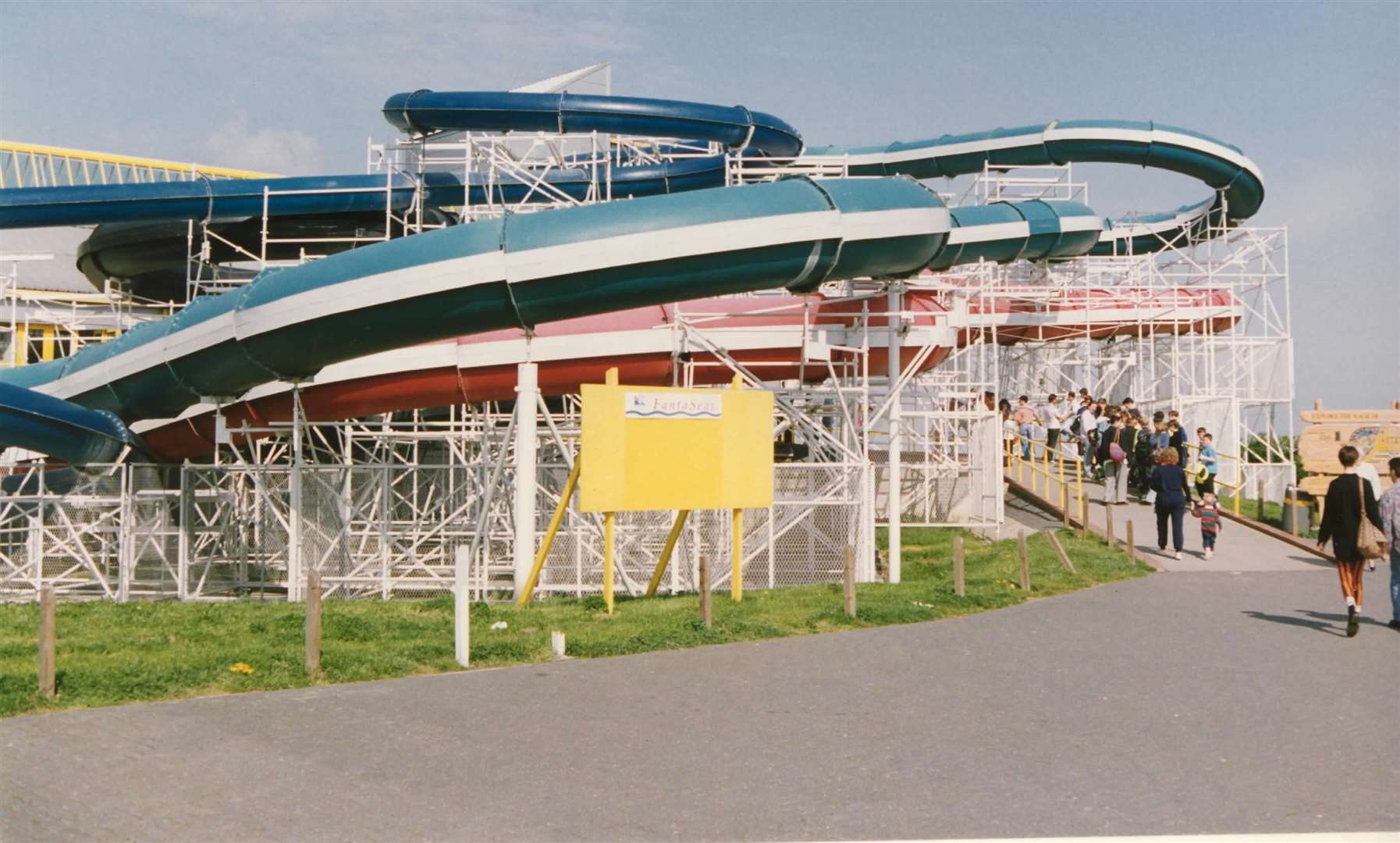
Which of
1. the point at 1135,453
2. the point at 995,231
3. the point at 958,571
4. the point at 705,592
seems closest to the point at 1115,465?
the point at 1135,453

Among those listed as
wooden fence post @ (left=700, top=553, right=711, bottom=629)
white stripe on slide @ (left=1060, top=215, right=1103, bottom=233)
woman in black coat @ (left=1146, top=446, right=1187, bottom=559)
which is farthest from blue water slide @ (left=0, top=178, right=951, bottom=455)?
white stripe on slide @ (left=1060, top=215, right=1103, bottom=233)

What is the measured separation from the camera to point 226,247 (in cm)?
2625

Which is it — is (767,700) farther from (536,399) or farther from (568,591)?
(568,591)

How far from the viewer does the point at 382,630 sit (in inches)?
495

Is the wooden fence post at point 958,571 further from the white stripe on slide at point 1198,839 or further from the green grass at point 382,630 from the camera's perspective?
the white stripe on slide at point 1198,839

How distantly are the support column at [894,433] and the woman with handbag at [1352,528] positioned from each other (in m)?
6.18

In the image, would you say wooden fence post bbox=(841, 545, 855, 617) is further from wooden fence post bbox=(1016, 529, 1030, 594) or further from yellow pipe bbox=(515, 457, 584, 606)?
yellow pipe bbox=(515, 457, 584, 606)

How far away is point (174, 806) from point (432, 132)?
18001mm

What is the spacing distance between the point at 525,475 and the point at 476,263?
2.49 meters

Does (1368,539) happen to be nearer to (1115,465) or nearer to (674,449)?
(674,449)

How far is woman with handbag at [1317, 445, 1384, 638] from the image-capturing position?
12203 millimetres

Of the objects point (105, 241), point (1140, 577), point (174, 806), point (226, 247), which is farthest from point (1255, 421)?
point (174, 806)

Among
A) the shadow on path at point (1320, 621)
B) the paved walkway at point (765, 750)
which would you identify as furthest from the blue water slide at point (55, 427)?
the shadow on path at point (1320, 621)

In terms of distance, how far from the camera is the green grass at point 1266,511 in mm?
20906
